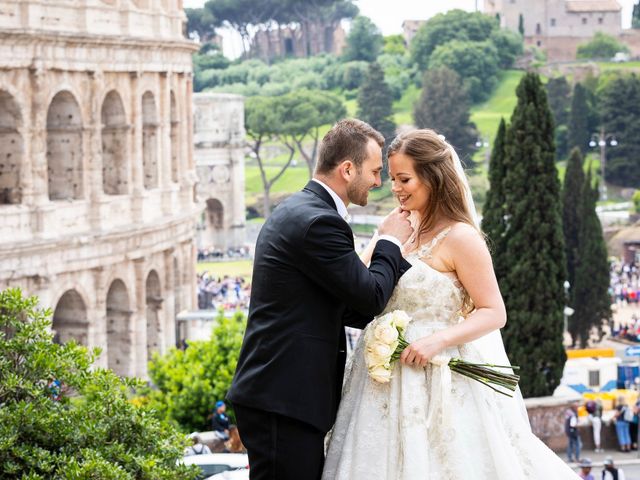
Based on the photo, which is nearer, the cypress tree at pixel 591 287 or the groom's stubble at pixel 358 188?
the groom's stubble at pixel 358 188

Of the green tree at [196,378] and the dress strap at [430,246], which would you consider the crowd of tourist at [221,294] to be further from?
the dress strap at [430,246]

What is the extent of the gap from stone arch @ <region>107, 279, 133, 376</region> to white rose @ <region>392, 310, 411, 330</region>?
24.1 m

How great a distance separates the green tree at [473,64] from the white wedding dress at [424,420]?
320ft

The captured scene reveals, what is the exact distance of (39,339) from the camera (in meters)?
11.0

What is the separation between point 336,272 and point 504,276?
2113 cm

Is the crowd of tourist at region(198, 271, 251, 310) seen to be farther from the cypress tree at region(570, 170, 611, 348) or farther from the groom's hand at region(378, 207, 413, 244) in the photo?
the groom's hand at region(378, 207, 413, 244)

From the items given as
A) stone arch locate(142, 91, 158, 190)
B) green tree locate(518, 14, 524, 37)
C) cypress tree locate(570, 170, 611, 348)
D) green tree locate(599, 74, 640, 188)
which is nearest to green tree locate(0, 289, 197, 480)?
stone arch locate(142, 91, 158, 190)

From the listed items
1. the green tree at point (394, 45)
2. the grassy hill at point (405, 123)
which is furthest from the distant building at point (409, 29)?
the grassy hill at point (405, 123)

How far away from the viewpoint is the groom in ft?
21.8

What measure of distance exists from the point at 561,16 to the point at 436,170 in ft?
430

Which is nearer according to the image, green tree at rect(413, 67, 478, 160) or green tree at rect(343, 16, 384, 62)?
green tree at rect(413, 67, 478, 160)

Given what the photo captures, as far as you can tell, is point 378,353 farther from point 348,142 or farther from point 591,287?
point 591,287

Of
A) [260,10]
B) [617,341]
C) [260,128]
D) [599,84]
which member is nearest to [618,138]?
[599,84]

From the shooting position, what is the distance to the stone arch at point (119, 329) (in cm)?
3081
